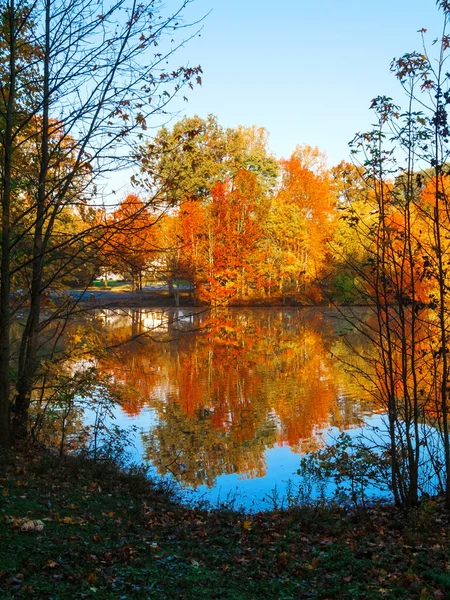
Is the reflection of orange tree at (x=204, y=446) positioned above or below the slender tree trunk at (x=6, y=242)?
below

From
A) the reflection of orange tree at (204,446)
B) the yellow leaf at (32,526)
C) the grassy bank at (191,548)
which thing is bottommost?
the reflection of orange tree at (204,446)

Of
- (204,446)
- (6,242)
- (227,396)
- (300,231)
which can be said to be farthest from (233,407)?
(300,231)

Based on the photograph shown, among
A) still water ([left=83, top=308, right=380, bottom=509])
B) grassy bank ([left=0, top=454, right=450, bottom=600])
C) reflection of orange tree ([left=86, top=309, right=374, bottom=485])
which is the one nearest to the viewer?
grassy bank ([left=0, top=454, right=450, bottom=600])

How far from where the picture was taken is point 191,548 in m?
5.34

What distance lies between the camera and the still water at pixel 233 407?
910cm

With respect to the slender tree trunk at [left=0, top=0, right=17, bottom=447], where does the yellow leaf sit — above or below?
below

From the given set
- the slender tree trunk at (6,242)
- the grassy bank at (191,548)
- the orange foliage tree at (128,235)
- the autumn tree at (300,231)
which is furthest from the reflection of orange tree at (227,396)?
the autumn tree at (300,231)

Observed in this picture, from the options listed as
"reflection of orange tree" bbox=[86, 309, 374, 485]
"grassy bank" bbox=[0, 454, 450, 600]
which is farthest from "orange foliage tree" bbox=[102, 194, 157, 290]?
"grassy bank" bbox=[0, 454, 450, 600]

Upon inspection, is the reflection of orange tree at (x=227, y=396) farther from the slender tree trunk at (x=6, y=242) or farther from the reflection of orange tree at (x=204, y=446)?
the slender tree trunk at (x=6, y=242)

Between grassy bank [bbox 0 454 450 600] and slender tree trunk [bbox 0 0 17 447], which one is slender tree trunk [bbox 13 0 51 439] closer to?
slender tree trunk [bbox 0 0 17 447]

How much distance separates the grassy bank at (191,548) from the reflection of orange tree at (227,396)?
7.96 feet

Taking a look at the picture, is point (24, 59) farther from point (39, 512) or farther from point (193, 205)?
point (193, 205)

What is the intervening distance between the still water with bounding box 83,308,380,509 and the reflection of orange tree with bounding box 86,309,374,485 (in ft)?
0.08

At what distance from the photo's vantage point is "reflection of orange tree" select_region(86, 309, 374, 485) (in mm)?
10109
